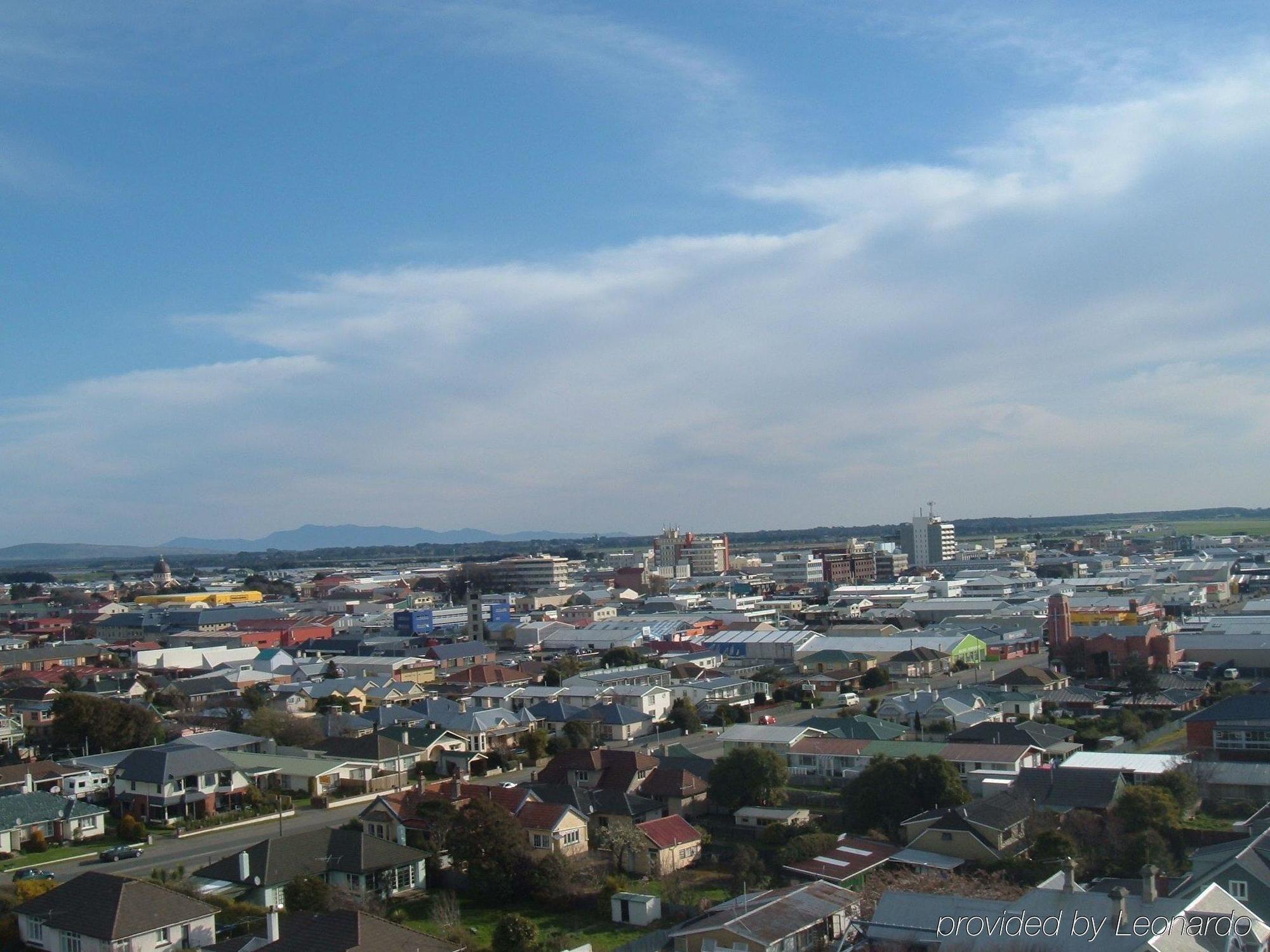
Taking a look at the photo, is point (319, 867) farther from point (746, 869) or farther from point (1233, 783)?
point (1233, 783)

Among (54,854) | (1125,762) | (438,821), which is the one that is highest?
(438,821)

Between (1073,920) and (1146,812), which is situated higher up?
(1073,920)

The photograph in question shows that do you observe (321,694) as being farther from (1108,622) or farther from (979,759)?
(1108,622)

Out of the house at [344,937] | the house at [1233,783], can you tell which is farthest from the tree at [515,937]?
the house at [1233,783]

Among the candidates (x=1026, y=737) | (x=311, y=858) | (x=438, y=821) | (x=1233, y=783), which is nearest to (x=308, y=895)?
(x=311, y=858)

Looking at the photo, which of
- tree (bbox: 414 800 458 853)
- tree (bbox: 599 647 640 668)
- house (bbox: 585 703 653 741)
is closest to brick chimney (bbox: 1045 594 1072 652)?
tree (bbox: 599 647 640 668)

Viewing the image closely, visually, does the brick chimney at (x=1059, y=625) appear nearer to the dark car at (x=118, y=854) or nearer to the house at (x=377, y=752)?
the house at (x=377, y=752)

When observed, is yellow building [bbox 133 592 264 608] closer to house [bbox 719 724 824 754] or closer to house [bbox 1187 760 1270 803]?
house [bbox 719 724 824 754]
